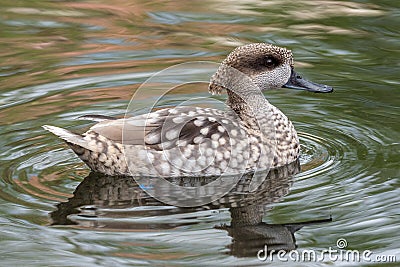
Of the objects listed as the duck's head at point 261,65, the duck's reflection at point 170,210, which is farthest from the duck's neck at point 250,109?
the duck's reflection at point 170,210

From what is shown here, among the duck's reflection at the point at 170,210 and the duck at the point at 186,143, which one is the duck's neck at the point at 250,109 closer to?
the duck at the point at 186,143

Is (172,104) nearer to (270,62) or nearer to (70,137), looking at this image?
(270,62)

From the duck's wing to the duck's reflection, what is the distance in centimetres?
31

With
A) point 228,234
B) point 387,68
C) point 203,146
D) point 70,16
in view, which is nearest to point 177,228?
point 228,234

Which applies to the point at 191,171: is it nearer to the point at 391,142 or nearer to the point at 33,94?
the point at 391,142

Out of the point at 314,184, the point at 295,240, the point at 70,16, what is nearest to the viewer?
the point at 295,240

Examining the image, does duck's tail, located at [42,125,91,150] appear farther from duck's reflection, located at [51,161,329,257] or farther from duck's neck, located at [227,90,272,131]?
duck's neck, located at [227,90,272,131]

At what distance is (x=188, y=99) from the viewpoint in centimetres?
948

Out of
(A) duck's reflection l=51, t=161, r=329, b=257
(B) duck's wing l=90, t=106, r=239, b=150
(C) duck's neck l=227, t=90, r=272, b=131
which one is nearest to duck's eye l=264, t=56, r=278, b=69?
(C) duck's neck l=227, t=90, r=272, b=131

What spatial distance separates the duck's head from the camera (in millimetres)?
7926

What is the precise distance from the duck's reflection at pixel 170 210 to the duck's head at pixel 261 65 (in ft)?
2.71

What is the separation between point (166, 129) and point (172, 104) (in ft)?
5.79

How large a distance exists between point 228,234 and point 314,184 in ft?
3.64

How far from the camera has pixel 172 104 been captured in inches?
366
